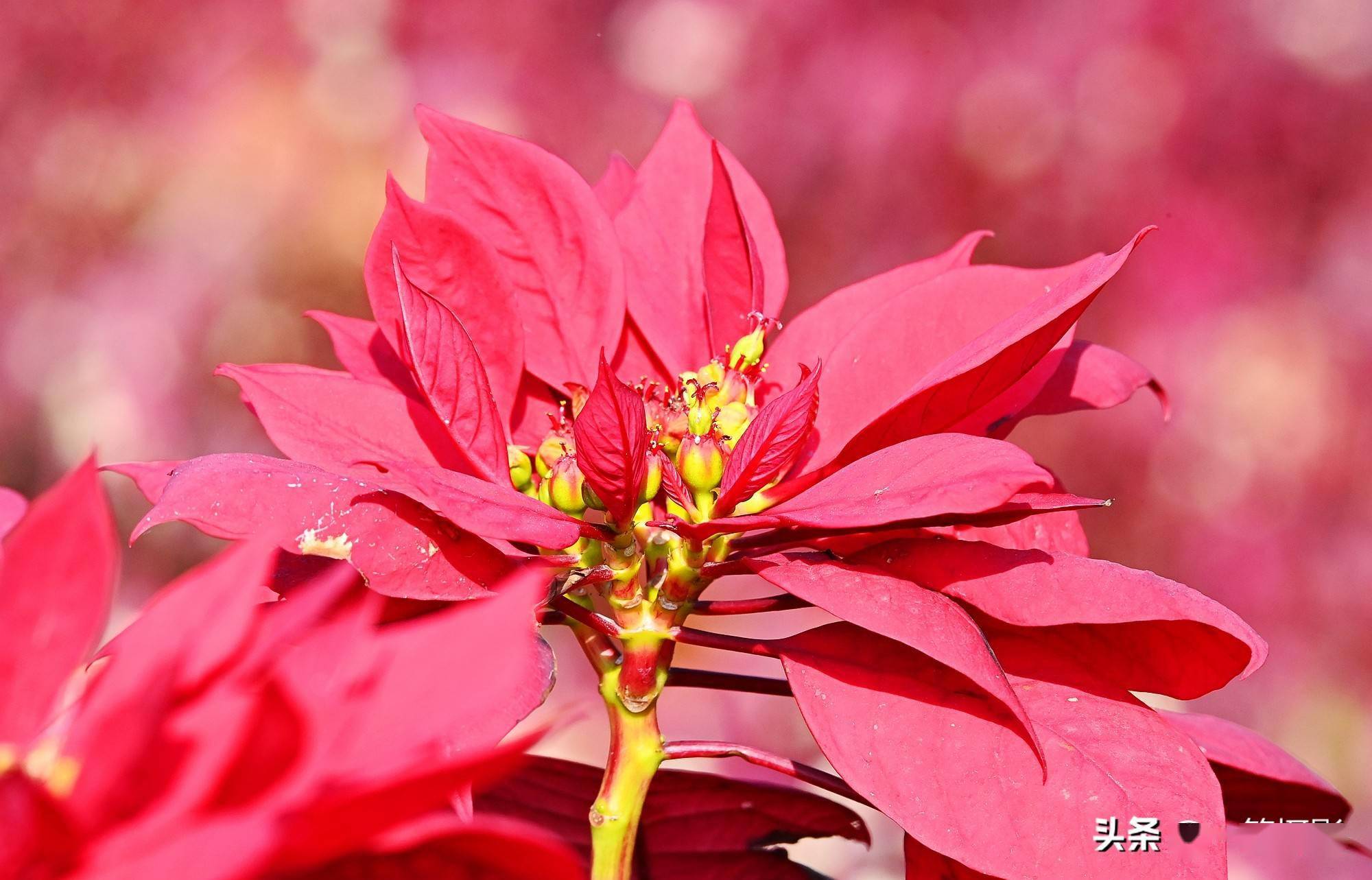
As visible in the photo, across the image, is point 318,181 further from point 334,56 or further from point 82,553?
point 82,553

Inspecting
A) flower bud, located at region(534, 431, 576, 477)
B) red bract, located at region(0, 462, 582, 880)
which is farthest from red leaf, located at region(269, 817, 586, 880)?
flower bud, located at region(534, 431, 576, 477)

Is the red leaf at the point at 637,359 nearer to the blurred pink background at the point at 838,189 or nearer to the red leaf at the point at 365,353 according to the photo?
the red leaf at the point at 365,353

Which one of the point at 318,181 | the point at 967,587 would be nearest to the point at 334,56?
the point at 318,181

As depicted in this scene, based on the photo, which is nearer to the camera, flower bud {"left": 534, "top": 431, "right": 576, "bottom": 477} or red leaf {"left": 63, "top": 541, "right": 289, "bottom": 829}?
red leaf {"left": 63, "top": 541, "right": 289, "bottom": 829}

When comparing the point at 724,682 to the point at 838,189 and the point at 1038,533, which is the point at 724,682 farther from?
the point at 838,189

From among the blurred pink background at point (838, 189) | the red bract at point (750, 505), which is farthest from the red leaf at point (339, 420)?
the blurred pink background at point (838, 189)

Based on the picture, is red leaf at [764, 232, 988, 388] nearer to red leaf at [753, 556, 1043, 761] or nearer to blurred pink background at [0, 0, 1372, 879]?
red leaf at [753, 556, 1043, 761]

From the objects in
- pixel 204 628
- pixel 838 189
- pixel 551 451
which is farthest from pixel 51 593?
pixel 838 189
